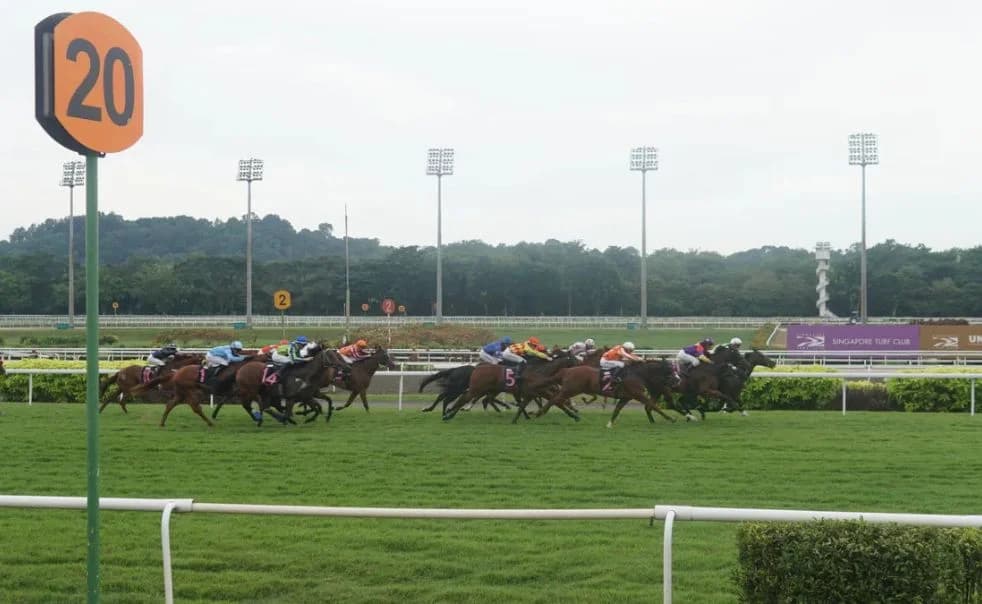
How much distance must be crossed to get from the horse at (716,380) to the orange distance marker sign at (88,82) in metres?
9.52

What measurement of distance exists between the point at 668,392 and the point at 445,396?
261 cm

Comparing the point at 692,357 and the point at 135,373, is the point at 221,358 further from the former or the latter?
the point at 692,357

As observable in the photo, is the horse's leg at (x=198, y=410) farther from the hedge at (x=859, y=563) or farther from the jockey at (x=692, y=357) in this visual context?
the hedge at (x=859, y=563)

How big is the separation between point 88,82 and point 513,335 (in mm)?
32717

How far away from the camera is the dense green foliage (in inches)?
1969

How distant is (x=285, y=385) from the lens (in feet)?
37.1

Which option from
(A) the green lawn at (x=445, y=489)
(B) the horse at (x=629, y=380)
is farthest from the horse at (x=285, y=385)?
(B) the horse at (x=629, y=380)

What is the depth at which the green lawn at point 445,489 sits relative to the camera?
436 cm

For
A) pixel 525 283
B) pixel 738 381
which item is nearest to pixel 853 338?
pixel 738 381

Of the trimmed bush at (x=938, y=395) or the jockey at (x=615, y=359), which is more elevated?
the jockey at (x=615, y=359)

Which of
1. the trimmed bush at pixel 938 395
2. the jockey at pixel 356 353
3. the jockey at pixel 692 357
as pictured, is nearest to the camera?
the jockey at pixel 692 357

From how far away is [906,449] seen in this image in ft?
28.3

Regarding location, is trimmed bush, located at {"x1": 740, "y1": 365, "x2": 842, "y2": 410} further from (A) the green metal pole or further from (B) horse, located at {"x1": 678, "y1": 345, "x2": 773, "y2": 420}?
(A) the green metal pole

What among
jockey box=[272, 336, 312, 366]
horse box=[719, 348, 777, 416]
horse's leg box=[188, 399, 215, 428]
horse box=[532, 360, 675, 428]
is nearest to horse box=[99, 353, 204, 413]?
horse's leg box=[188, 399, 215, 428]
